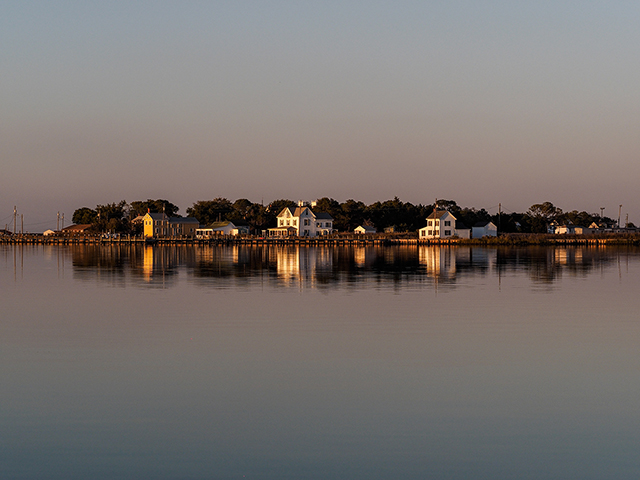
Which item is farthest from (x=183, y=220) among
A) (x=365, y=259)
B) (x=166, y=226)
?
(x=365, y=259)

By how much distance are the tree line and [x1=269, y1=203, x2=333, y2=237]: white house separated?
8177mm

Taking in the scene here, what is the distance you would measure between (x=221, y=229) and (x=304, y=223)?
71.1 ft

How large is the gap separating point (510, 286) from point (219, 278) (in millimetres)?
19367

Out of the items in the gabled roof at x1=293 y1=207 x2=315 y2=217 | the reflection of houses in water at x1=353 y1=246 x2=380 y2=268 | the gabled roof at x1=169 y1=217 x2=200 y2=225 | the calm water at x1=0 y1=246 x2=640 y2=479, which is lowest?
the reflection of houses in water at x1=353 y1=246 x2=380 y2=268

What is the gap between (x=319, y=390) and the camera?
49.1 feet

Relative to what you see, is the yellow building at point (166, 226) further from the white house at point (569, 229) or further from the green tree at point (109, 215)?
the white house at point (569, 229)

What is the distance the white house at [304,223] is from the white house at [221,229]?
12.6 meters

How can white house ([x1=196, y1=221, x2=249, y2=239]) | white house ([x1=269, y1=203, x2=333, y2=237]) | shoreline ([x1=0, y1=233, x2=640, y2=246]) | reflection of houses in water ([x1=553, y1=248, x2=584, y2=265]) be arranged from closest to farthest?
1. reflection of houses in water ([x1=553, y1=248, x2=584, y2=265])
2. shoreline ([x1=0, y1=233, x2=640, y2=246])
3. white house ([x1=269, y1=203, x2=333, y2=237])
4. white house ([x1=196, y1=221, x2=249, y2=239])

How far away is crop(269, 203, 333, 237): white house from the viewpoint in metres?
150

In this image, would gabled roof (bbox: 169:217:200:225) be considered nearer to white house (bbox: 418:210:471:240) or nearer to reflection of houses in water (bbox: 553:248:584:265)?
white house (bbox: 418:210:471:240)

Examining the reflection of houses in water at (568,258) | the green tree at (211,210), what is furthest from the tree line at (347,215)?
the reflection of houses in water at (568,258)

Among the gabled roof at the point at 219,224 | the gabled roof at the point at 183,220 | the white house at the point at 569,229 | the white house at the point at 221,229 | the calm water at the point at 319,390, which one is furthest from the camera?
the white house at the point at 569,229

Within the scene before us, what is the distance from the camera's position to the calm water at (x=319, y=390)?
1070 cm

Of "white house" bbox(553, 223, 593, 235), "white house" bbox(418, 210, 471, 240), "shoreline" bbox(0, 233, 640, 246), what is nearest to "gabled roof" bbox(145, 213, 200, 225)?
"shoreline" bbox(0, 233, 640, 246)
